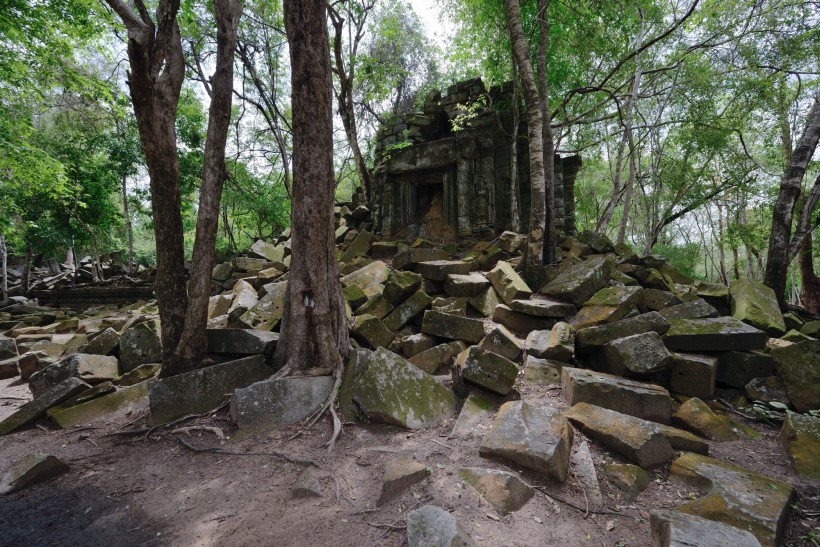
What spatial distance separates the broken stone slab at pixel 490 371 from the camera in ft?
10.5

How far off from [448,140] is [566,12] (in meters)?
4.28

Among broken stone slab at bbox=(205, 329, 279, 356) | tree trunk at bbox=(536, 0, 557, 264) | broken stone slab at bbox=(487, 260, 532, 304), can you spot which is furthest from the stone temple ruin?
broken stone slab at bbox=(205, 329, 279, 356)

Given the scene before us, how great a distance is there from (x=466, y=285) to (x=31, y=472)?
4.67 m

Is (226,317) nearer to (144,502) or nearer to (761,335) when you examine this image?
(144,502)

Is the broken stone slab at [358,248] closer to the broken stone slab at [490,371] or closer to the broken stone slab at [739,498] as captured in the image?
the broken stone slab at [490,371]

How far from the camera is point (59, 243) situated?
480 inches

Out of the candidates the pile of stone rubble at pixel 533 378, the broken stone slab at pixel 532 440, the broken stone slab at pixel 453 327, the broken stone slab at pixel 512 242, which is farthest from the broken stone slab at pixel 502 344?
the broken stone slab at pixel 512 242

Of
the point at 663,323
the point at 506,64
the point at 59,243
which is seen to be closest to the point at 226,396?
the point at 663,323

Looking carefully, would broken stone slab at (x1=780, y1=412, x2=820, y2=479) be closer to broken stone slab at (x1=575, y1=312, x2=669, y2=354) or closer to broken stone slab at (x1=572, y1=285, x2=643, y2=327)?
broken stone slab at (x1=575, y1=312, x2=669, y2=354)

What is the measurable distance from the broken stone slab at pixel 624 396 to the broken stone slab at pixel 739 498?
0.56 metres

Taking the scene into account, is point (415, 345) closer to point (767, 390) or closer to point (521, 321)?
point (521, 321)

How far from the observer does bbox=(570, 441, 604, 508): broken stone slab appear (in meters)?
2.16

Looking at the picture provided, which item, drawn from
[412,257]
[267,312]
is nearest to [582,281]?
[412,257]

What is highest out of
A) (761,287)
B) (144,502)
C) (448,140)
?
(448,140)
